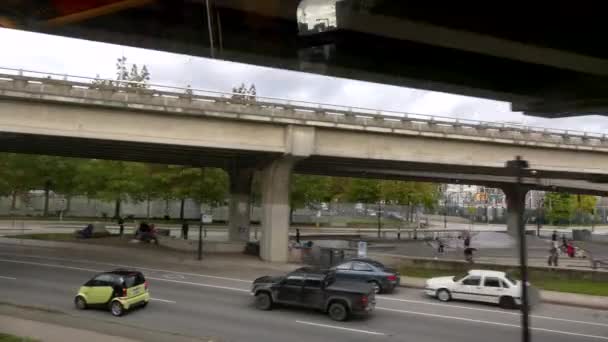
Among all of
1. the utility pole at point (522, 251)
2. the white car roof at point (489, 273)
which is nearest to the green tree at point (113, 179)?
the white car roof at point (489, 273)

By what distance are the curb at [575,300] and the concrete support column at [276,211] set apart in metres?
13.8

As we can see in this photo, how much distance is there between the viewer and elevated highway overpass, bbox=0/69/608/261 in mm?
20938

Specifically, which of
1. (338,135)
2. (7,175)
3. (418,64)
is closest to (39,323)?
(418,64)

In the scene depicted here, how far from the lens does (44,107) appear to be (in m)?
20.9

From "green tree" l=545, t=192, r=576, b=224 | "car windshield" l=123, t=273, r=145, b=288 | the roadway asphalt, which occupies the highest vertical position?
"green tree" l=545, t=192, r=576, b=224

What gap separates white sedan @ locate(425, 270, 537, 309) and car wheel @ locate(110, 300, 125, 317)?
1112cm

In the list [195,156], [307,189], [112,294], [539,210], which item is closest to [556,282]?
[112,294]

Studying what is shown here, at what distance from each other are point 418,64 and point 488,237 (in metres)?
40.2

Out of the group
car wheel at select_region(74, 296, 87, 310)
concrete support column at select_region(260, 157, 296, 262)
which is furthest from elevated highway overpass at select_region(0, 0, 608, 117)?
concrete support column at select_region(260, 157, 296, 262)

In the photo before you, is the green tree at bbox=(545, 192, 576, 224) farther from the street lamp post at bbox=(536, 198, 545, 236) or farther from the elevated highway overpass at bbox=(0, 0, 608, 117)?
the elevated highway overpass at bbox=(0, 0, 608, 117)

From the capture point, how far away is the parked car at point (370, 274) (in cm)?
1786

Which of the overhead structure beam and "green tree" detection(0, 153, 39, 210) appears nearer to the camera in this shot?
the overhead structure beam

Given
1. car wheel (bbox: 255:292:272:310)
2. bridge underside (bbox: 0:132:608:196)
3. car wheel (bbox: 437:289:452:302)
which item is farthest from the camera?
bridge underside (bbox: 0:132:608:196)

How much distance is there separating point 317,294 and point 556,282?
13.6 metres
